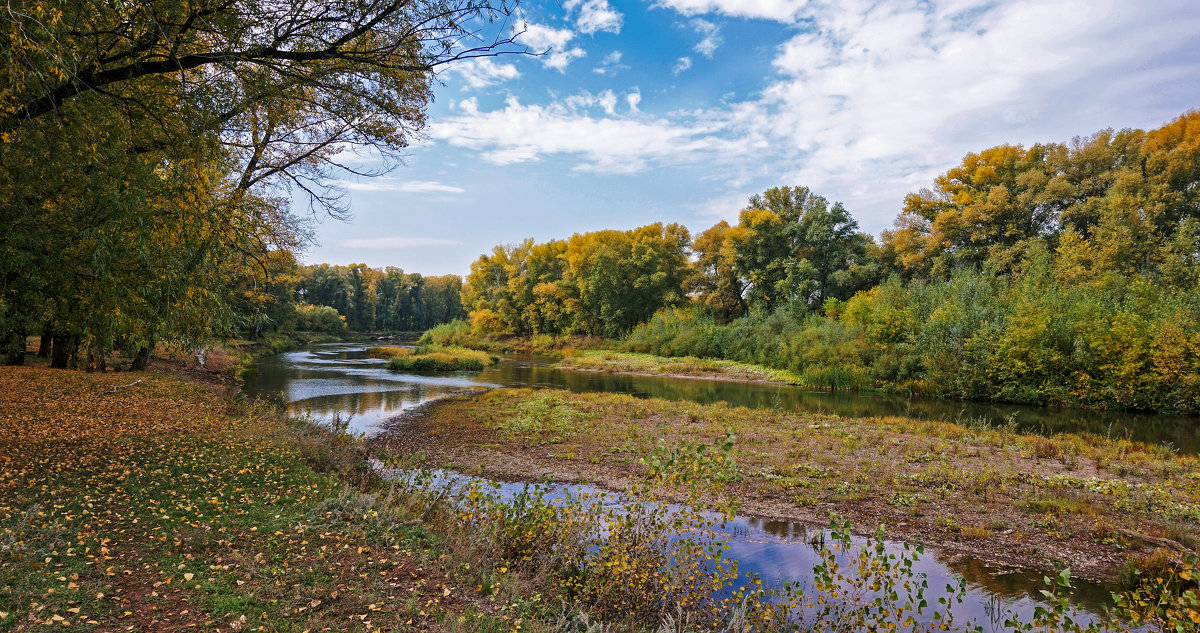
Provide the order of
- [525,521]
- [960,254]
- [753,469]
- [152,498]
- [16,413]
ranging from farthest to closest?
[960,254] → [753,469] → [16,413] → [525,521] → [152,498]

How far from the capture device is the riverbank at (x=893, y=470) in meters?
7.65

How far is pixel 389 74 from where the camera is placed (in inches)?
255

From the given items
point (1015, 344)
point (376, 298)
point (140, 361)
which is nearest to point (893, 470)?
point (1015, 344)

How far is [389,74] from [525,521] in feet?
18.5

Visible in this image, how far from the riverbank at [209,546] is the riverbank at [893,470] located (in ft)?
7.79

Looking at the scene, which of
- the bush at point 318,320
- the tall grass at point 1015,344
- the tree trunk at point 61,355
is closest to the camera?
the tree trunk at point 61,355

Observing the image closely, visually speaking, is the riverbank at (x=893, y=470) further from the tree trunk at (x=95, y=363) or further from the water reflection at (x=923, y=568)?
the tree trunk at (x=95, y=363)

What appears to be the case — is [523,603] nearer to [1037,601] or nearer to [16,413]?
[1037,601]

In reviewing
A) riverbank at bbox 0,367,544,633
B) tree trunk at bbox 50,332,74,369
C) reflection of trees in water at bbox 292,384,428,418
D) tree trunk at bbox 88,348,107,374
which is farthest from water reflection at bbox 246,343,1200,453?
riverbank at bbox 0,367,544,633

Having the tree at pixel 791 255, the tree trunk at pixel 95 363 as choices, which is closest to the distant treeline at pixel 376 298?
the tree at pixel 791 255

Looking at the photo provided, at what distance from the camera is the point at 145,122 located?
679cm

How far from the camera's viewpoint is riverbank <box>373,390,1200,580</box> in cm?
765

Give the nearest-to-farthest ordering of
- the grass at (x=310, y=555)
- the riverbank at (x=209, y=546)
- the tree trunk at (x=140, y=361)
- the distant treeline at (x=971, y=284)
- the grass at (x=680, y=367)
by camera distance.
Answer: the riverbank at (x=209, y=546)
the grass at (x=310, y=555)
the tree trunk at (x=140, y=361)
the distant treeline at (x=971, y=284)
the grass at (x=680, y=367)

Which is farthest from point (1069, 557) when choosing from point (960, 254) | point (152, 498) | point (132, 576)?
point (960, 254)
